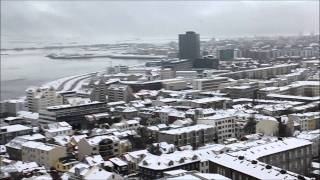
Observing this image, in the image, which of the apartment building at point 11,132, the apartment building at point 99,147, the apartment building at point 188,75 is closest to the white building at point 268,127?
the apartment building at point 99,147

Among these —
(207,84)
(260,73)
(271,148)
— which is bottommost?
(260,73)

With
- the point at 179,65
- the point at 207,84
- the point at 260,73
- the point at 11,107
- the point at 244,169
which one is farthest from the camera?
the point at 179,65

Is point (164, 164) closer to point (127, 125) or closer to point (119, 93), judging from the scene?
point (127, 125)

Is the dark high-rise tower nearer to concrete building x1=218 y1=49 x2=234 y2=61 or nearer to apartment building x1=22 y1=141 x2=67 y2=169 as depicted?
concrete building x1=218 y1=49 x2=234 y2=61

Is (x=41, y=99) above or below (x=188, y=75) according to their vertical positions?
above

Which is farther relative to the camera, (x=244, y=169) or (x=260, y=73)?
(x=260, y=73)

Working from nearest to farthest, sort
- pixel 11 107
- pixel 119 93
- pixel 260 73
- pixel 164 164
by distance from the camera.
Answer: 1. pixel 164 164
2. pixel 11 107
3. pixel 119 93
4. pixel 260 73

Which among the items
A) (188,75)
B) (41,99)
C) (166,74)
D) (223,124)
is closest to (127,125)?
(223,124)
